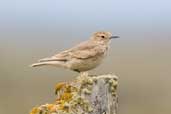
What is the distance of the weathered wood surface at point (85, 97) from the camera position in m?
6.94

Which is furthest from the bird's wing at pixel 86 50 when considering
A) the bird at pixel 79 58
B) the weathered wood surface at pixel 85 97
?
the weathered wood surface at pixel 85 97

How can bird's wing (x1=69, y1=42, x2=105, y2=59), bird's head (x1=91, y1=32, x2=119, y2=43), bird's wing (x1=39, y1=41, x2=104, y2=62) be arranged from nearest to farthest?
bird's wing (x1=39, y1=41, x2=104, y2=62), bird's wing (x1=69, y1=42, x2=105, y2=59), bird's head (x1=91, y1=32, x2=119, y2=43)

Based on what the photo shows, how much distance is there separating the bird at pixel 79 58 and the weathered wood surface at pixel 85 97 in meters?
2.60

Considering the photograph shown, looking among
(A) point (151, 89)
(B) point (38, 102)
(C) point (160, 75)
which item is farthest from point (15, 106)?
(C) point (160, 75)

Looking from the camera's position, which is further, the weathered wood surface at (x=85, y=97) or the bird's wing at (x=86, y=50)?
the bird's wing at (x=86, y=50)

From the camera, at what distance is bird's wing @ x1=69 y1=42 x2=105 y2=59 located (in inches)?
406

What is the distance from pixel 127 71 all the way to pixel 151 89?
6190mm

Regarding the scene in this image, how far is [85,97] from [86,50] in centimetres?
343

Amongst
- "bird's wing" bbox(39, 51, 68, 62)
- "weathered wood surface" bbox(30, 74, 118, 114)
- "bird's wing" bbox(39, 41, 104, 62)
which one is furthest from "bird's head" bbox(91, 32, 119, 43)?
"weathered wood surface" bbox(30, 74, 118, 114)

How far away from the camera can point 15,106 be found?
17.9 metres

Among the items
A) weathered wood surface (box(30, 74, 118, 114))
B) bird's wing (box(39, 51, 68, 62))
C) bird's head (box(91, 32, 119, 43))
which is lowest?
weathered wood surface (box(30, 74, 118, 114))

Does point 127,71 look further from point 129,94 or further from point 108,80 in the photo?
point 108,80

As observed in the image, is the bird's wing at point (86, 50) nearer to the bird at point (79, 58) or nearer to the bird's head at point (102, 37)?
the bird at point (79, 58)

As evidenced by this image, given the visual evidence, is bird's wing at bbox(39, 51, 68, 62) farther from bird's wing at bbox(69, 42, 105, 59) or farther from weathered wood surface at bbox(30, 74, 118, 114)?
weathered wood surface at bbox(30, 74, 118, 114)
